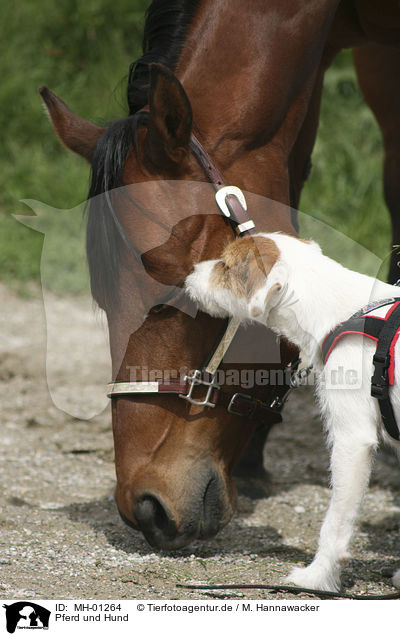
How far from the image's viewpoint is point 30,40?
9.30m

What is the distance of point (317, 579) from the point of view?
2.72 meters

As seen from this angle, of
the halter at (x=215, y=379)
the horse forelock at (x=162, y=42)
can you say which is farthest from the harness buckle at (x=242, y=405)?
the horse forelock at (x=162, y=42)

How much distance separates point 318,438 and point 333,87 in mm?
5327

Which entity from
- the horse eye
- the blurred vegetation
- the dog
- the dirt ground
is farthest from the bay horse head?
the blurred vegetation

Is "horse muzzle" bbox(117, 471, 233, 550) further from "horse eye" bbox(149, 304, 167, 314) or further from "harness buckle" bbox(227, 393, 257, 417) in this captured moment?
"horse eye" bbox(149, 304, 167, 314)

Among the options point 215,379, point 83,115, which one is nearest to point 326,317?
point 215,379

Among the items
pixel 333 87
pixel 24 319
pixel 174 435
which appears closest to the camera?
pixel 174 435

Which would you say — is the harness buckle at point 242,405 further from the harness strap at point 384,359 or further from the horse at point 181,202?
the harness strap at point 384,359

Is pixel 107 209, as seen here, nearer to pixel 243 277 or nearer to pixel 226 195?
pixel 226 195

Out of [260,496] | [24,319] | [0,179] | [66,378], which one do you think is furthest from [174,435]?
[0,179]

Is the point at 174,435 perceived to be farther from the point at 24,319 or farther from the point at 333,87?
the point at 333,87

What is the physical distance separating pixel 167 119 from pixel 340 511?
1.48m
